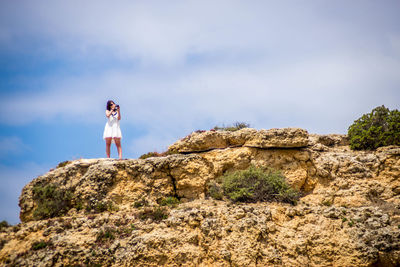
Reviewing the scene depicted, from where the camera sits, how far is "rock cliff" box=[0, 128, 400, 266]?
10.4 m

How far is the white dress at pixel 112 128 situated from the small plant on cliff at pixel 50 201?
349 centimetres

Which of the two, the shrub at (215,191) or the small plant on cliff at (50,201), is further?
the shrub at (215,191)

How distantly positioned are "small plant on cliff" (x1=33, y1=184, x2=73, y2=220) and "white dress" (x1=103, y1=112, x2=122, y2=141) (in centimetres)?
349

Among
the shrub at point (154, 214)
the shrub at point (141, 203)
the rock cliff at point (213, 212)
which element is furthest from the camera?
the shrub at point (141, 203)

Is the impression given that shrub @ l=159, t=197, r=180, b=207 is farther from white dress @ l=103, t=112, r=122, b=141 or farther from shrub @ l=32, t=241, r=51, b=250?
shrub @ l=32, t=241, r=51, b=250

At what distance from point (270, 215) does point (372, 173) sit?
5909 millimetres

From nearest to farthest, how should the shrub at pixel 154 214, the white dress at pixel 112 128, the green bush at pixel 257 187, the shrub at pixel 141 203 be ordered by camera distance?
1. the shrub at pixel 154 214
2. the green bush at pixel 257 187
3. the shrub at pixel 141 203
4. the white dress at pixel 112 128

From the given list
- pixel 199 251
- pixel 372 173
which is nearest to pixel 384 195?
pixel 372 173

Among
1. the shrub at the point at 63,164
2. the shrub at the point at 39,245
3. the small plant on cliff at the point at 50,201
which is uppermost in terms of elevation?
the shrub at the point at 63,164

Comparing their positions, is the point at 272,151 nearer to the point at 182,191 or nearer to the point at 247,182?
the point at 247,182

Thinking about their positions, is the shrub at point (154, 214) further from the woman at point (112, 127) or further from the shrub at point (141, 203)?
the woman at point (112, 127)

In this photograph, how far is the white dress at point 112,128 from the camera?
1512cm

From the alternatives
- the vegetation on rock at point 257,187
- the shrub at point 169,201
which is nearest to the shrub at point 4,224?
the shrub at point 169,201

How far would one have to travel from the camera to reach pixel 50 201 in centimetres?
1243
